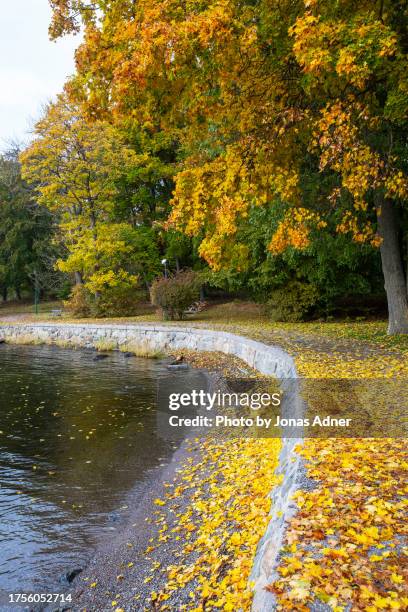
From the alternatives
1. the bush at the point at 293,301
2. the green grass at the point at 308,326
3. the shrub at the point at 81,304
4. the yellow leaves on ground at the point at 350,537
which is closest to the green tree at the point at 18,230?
the shrub at the point at 81,304

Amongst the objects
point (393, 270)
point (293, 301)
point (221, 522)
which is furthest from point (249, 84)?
point (293, 301)

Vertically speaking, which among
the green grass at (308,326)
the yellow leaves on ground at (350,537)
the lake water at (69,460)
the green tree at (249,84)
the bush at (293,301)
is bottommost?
the lake water at (69,460)

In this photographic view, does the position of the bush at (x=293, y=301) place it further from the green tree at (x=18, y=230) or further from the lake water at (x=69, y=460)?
the green tree at (x=18, y=230)

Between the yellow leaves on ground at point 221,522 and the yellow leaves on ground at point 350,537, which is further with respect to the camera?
the yellow leaves on ground at point 221,522

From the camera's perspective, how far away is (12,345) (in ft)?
61.3

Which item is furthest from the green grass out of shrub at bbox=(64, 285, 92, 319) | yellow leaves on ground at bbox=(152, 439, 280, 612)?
yellow leaves on ground at bbox=(152, 439, 280, 612)

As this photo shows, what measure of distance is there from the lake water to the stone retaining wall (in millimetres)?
1619

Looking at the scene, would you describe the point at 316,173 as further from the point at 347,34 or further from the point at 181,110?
the point at 347,34

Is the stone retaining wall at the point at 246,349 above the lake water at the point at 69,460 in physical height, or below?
above

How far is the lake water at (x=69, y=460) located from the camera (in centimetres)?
416

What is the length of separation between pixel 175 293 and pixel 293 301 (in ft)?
15.1

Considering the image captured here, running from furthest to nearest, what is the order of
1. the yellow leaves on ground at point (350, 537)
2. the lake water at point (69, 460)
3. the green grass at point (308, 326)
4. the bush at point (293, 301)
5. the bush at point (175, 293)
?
the bush at point (175, 293) < the bush at point (293, 301) < the green grass at point (308, 326) < the lake water at point (69, 460) < the yellow leaves on ground at point (350, 537)

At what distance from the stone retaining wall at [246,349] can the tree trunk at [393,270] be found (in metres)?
3.37

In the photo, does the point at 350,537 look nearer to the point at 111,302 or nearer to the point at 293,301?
the point at 293,301
